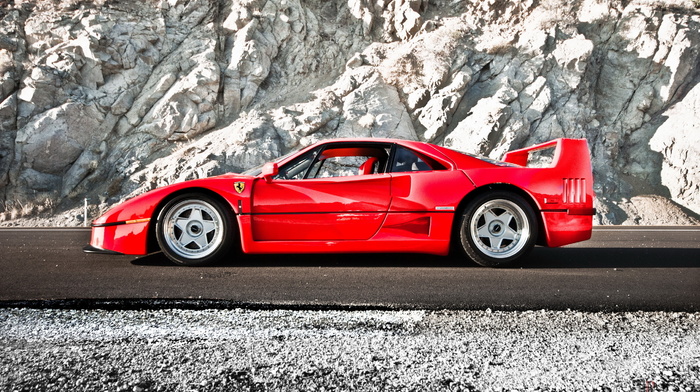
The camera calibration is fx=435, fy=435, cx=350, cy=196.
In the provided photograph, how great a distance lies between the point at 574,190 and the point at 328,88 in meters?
14.5

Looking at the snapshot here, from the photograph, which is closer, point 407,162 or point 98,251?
point 98,251

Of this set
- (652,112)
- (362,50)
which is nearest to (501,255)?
(362,50)

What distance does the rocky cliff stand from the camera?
48.8ft

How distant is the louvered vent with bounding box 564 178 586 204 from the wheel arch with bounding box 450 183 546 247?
0.27 metres

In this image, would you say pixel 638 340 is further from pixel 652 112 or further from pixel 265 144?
pixel 652 112

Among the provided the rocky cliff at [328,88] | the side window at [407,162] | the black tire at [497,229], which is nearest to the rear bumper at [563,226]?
the black tire at [497,229]

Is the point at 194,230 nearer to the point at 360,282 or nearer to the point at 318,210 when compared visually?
the point at 318,210

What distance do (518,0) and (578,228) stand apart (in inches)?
715

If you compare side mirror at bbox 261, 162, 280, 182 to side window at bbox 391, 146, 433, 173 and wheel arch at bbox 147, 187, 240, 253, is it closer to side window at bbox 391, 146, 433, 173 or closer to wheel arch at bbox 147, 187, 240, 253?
wheel arch at bbox 147, 187, 240, 253

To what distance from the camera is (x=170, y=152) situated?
15.6m

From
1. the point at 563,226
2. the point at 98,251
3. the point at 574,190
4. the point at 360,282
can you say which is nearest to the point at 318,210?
the point at 360,282

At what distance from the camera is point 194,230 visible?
3699mm

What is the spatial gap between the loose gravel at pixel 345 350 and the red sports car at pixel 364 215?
1.37 m

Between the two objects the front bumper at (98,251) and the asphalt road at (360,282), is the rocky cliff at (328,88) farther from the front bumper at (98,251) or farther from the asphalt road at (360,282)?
the asphalt road at (360,282)
